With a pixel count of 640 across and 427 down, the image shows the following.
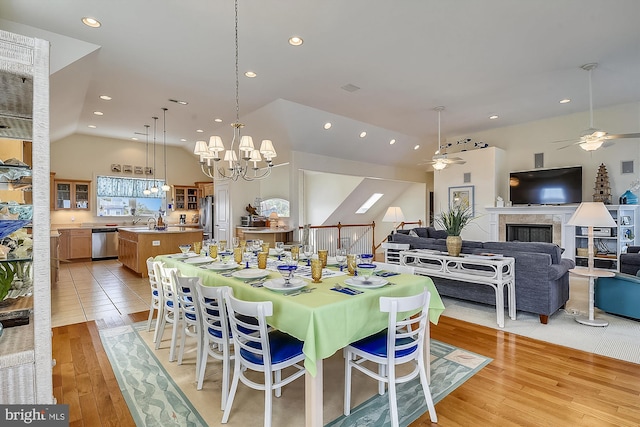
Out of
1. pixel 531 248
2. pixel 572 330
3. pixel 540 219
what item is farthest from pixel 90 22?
pixel 540 219

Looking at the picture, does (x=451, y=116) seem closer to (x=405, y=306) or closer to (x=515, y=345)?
(x=515, y=345)

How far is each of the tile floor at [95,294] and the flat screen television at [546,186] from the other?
25.7 feet

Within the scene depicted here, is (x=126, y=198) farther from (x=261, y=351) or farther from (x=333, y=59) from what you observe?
(x=261, y=351)

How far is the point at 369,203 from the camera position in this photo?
10422 millimetres

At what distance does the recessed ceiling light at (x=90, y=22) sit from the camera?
3.15m

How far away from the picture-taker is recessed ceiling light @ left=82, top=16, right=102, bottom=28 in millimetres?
3148

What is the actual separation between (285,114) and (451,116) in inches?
137

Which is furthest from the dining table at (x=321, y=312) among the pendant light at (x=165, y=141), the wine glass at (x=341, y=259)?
the pendant light at (x=165, y=141)

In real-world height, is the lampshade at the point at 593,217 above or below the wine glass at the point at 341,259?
above

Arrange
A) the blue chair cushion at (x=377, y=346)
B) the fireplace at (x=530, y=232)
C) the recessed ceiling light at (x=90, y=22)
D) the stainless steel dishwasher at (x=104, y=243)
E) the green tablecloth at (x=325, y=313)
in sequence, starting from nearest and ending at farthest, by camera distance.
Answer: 1. the green tablecloth at (x=325, y=313)
2. the blue chair cushion at (x=377, y=346)
3. the recessed ceiling light at (x=90, y=22)
4. the fireplace at (x=530, y=232)
5. the stainless steel dishwasher at (x=104, y=243)

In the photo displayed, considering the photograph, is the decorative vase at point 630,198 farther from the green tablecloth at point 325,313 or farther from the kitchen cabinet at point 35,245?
the kitchen cabinet at point 35,245

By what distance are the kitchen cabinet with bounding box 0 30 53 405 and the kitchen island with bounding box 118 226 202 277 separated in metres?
5.44

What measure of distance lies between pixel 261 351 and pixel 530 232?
7382 mm

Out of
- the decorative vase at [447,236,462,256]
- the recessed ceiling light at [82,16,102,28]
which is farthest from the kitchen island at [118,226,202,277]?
the decorative vase at [447,236,462,256]
